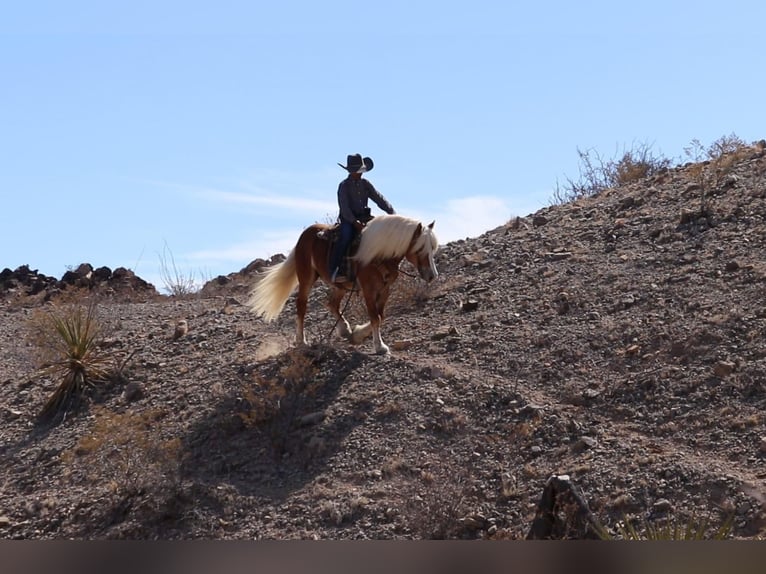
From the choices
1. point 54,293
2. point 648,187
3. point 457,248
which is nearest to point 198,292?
point 54,293

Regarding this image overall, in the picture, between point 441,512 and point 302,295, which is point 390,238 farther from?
point 441,512

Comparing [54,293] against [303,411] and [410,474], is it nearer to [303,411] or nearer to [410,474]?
[303,411]

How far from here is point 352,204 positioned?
14.1 m

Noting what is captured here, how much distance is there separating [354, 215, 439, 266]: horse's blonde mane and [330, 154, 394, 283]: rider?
11.4 inches

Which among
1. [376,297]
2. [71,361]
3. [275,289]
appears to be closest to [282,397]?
[376,297]

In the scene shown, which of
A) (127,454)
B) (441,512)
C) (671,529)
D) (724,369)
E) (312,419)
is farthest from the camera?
(127,454)

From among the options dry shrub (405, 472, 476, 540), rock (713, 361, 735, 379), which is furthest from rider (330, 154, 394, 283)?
rock (713, 361, 735, 379)

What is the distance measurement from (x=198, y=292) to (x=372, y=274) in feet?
41.3

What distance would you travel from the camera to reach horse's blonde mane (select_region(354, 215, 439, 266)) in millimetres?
13555

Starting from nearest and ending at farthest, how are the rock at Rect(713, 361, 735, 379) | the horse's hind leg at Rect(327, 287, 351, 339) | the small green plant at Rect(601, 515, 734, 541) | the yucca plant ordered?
the small green plant at Rect(601, 515, 734, 541)
the rock at Rect(713, 361, 735, 379)
the horse's hind leg at Rect(327, 287, 351, 339)
the yucca plant

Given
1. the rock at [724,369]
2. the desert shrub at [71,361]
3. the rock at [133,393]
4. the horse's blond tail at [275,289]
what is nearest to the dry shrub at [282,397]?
the horse's blond tail at [275,289]

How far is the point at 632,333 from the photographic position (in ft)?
45.5

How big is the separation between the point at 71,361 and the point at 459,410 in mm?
6282

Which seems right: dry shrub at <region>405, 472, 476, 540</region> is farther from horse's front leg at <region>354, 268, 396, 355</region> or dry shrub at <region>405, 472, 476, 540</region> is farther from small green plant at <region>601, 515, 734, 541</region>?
horse's front leg at <region>354, 268, 396, 355</region>
